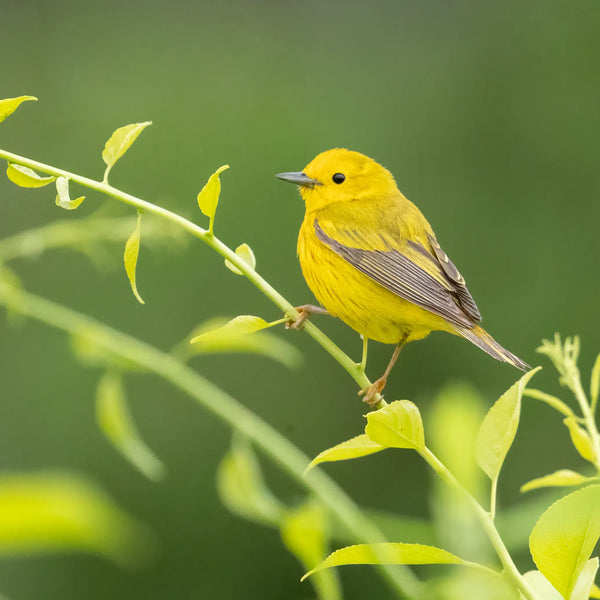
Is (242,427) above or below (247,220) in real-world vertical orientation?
above

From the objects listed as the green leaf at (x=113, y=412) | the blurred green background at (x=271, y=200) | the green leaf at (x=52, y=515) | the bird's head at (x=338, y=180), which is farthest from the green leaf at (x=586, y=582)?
the blurred green background at (x=271, y=200)

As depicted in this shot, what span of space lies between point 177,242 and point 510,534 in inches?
31.6

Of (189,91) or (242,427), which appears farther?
(189,91)

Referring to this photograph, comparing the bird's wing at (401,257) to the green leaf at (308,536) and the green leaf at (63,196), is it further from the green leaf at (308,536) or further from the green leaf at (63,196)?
the green leaf at (63,196)

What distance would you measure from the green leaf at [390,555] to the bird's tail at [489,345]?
2.94 ft

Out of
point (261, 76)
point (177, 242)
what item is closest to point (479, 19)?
point (261, 76)

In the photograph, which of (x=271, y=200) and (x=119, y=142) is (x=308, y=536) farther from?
(x=271, y=200)

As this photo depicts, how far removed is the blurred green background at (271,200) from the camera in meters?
5.62

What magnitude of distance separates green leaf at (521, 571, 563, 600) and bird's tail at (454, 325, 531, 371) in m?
0.76

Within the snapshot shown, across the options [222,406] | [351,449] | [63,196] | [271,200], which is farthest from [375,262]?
[271,200]

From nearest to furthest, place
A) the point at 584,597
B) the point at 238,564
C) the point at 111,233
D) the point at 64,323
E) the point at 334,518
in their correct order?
the point at 584,597 → the point at 334,518 → the point at 64,323 → the point at 111,233 → the point at 238,564

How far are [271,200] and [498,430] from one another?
5432 millimetres

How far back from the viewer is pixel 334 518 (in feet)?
4.04

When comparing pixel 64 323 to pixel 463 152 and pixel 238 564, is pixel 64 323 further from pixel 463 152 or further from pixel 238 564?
pixel 463 152
